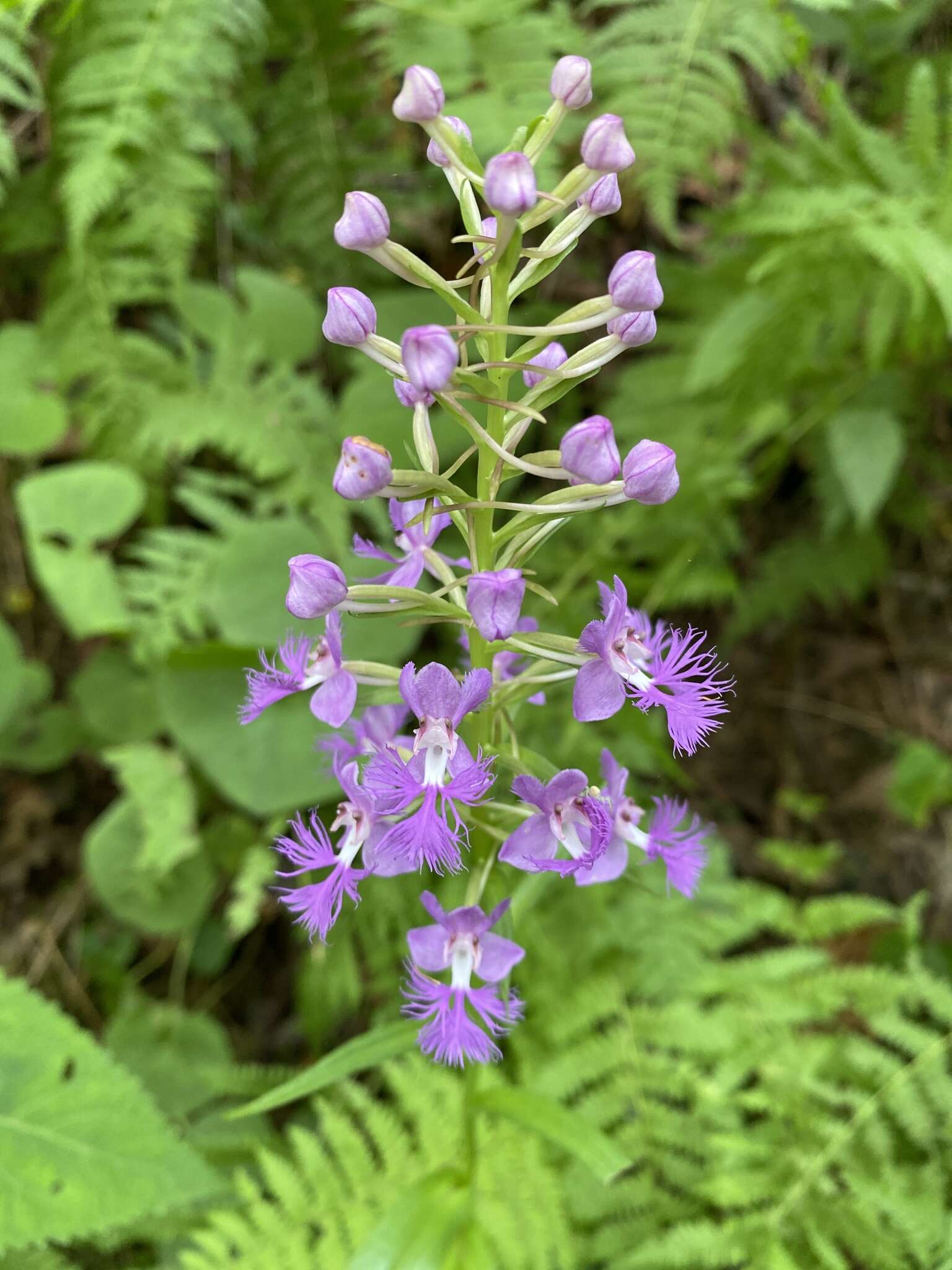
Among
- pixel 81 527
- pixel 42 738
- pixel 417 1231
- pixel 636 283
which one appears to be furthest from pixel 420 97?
pixel 42 738

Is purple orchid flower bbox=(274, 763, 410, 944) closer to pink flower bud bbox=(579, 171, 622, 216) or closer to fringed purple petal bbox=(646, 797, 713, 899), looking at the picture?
fringed purple petal bbox=(646, 797, 713, 899)

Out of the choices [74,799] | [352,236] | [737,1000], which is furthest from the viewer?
[74,799]

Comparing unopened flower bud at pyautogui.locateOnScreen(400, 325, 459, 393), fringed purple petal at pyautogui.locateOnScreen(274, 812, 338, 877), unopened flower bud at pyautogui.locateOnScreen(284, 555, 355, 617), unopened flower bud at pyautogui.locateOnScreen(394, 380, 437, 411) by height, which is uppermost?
unopened flower bud at pyautogui.locateOnScreen(400, 325, 459, 393)

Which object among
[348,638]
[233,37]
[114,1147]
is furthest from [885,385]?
[114,1147]

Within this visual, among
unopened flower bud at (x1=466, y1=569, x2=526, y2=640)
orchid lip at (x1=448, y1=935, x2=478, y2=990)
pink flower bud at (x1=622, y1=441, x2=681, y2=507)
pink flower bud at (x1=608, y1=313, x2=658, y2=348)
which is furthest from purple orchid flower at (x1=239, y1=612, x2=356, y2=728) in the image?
pink flower bud at (x1=608, y1=313, x2=658, y2=348)

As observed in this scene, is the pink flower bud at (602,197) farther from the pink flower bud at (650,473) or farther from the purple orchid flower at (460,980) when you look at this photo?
the purple orchid flower at (460,980)

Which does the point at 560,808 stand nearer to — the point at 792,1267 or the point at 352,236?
the point at 352,236
